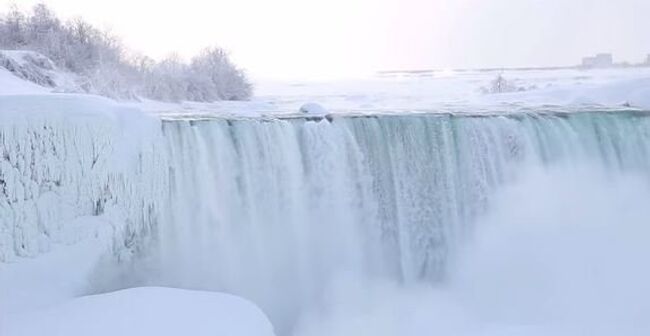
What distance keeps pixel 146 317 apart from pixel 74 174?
1530mm

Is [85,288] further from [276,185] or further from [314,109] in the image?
[314,109]

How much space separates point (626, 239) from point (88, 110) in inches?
251

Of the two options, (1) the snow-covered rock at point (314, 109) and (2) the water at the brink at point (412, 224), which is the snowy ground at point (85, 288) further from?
(1) the snow-covered rock at point (314, 109)

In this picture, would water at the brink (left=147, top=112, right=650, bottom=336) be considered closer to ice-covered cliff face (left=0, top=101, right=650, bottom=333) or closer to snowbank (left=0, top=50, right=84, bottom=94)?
ice-covered cliff face (left=0, top=101, right=650, bottom=333)

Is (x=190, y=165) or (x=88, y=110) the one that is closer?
(x=88, y=110)

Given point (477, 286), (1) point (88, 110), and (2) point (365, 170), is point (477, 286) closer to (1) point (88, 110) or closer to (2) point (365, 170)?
(2) point (365, 170)

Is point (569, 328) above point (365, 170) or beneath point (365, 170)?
beneath

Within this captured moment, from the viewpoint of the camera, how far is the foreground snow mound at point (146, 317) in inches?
184

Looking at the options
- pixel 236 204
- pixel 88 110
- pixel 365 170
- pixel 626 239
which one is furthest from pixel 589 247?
pixel 88 110

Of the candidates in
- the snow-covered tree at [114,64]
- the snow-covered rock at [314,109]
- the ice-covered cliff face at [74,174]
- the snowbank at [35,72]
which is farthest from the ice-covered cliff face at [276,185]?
the snow-covered tree at [114,64]

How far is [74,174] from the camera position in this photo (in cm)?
561

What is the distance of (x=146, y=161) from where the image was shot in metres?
6.21

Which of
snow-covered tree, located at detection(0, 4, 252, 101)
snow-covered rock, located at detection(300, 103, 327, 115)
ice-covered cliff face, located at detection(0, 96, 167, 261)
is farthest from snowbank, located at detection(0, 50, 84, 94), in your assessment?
ice-covered cliff face, located at detection(0, 96, 167, 261)

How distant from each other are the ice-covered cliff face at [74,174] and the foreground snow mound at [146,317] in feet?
2.15
